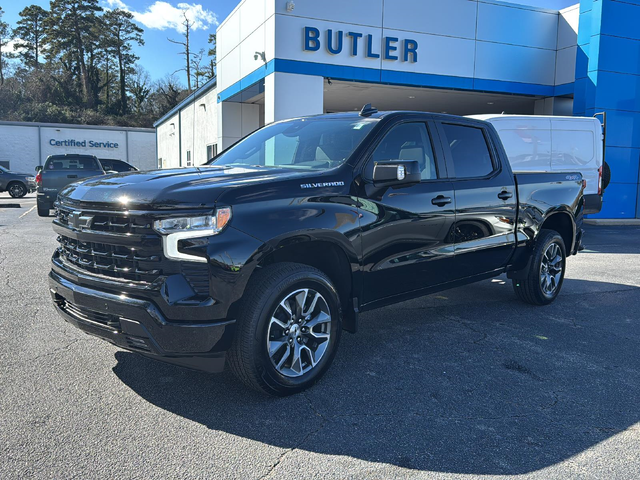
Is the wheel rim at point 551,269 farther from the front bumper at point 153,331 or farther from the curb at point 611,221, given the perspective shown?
the curb at point 611,221

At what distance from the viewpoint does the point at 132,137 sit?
45.1 meters

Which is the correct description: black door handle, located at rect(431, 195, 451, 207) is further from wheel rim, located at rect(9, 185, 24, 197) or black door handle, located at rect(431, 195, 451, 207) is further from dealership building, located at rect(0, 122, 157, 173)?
dealership building, located at rect(0, 122, 157, 173)

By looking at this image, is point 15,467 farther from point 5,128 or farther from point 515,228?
point 5,128

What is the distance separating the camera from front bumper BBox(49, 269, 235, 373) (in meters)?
3.00

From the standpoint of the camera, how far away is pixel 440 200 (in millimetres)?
4449

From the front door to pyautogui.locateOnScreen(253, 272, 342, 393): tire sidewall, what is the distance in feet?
1.26

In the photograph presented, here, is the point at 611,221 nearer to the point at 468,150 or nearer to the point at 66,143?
the point at 468,150

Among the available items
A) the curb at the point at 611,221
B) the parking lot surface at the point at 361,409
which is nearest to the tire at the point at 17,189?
the parking lot surface at the point at 361,409

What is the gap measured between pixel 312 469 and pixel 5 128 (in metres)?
46.3

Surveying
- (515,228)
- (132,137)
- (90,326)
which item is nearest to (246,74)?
(515,228)

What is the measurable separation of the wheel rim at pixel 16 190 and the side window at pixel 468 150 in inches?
1001

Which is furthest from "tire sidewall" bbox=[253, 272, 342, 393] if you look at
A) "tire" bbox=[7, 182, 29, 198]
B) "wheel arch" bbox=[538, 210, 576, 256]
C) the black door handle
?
"tire" bbox=[7, 182, 29, 198]

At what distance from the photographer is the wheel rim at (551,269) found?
587 centimetres

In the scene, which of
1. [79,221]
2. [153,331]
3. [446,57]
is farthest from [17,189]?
[153,331]
